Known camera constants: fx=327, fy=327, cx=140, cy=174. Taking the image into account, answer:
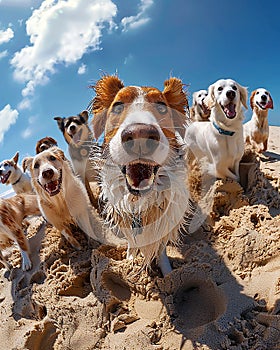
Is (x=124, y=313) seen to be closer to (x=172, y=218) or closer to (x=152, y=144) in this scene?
(x=172, y=218)

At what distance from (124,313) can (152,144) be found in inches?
54.9

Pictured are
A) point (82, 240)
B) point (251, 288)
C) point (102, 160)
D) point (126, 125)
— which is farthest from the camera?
point (82, 240)

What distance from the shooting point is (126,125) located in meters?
2.37

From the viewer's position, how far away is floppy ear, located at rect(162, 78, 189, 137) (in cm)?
305

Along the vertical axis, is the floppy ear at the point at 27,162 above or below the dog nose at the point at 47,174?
above

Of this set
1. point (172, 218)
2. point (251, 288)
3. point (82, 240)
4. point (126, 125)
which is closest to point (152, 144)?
point (126, 125)

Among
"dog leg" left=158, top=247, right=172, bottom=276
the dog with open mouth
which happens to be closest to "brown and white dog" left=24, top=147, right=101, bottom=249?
the dog with open mouth

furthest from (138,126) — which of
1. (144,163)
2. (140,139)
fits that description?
(144,163)

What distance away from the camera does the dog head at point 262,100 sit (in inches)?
262

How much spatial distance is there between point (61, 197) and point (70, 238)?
498mm

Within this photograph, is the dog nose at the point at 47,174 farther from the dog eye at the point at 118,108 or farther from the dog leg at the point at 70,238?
the dog eye at the point at 118,108

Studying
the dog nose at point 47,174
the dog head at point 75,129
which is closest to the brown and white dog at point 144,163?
the dog nose at point 47,174

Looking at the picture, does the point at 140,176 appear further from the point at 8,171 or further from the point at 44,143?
the point at 8,171

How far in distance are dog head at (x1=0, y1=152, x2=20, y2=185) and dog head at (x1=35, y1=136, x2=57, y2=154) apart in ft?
8.55
